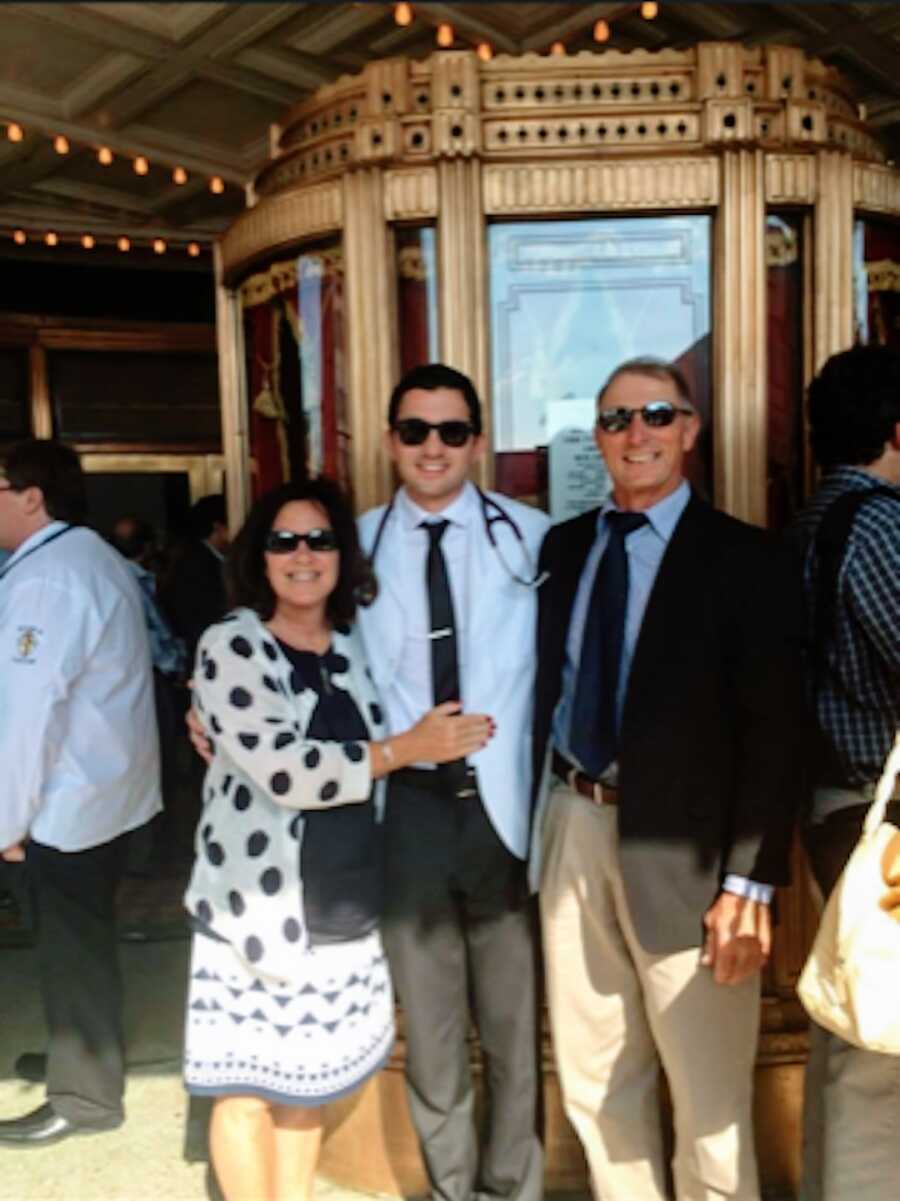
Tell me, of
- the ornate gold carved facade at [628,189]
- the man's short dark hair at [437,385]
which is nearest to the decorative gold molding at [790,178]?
the ornate gold carved facade at [628,189]

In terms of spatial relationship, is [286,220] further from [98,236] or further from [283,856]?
[98,236]

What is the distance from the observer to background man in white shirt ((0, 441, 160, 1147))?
112 inches

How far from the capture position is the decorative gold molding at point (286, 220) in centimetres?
272

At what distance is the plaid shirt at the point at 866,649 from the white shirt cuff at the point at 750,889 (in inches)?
11.2

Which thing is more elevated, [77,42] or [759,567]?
[77,42]

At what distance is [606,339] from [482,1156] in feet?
6.56

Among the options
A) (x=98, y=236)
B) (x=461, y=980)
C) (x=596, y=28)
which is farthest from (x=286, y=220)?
(x=98, y=236)

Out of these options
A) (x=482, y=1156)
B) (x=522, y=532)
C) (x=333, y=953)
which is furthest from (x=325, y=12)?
(x=482, y=1156)

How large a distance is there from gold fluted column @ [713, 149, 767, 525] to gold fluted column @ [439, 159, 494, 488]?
578 millimetres

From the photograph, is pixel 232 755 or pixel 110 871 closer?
pixel 232 755

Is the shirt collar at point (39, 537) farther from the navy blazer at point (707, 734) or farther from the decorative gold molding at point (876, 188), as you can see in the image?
the decorative gold molding at point (876, 188)

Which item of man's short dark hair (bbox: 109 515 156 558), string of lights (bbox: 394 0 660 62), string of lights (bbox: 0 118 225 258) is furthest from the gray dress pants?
man's short dark hair (bbox: 109 515 156 558)

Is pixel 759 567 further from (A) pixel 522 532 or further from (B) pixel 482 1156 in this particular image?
(B) pixel 482 1156

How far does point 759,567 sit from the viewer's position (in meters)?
2.11
